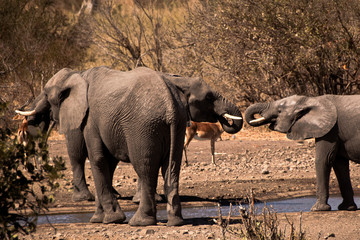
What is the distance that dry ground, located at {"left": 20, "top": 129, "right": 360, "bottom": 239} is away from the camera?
26.1 feet

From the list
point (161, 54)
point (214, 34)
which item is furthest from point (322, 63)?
A: point (161, 54)

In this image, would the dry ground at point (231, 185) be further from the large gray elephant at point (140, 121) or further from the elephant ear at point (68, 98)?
the elephant ear at point (68, 98)

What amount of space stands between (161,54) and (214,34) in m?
4.36

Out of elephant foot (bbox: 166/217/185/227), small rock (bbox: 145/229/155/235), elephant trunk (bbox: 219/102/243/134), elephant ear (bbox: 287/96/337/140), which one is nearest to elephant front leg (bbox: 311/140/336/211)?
elephant ear (bbox: 287/96/337/140)

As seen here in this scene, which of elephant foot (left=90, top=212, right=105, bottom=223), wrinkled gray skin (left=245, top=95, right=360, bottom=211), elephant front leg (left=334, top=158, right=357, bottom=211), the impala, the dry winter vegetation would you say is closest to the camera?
elephant foot (left=90, top=212, right=105, bottom=223)

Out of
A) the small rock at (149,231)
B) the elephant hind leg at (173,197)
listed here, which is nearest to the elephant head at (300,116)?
the elephant hind leg at (173,197)

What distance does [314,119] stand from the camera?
9.52 metres

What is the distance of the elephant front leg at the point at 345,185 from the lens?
951 cm

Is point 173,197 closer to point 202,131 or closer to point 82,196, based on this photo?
point 82,196

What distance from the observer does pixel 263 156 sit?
16.0m

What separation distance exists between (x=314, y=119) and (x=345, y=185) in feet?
3.43

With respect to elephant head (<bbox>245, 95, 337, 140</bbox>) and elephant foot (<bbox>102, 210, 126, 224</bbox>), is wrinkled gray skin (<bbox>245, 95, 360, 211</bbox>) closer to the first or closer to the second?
elephant head (<bbox>245, 95, 337, 140</bbox>)

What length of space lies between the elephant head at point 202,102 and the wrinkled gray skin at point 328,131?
0.96 m

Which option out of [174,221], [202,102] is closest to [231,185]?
[202,102]
